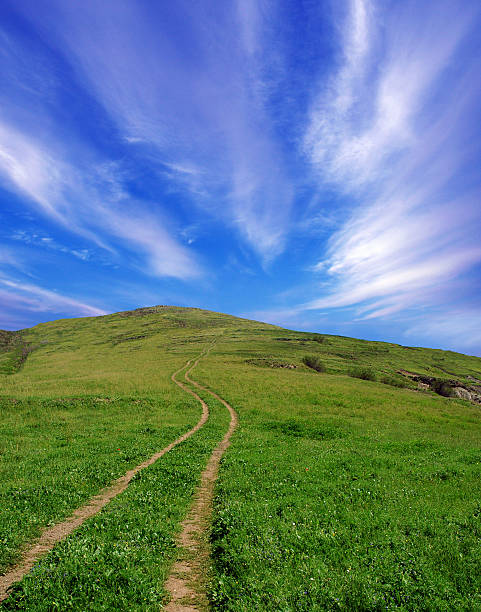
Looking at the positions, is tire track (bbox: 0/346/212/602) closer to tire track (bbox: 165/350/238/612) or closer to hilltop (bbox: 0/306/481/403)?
tire track (bbox: 165/350/238/612)

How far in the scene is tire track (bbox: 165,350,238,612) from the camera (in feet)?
25.6

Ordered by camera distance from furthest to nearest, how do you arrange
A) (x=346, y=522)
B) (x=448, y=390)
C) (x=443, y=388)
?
(x=443, y=388) < (x=448, y=390) < (x=346, y=522)

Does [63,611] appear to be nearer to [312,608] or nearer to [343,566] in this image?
[312,608]

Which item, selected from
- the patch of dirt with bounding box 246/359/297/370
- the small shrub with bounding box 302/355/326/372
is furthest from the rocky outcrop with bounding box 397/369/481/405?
the patch of dirt with bounding box 246/359/297/370

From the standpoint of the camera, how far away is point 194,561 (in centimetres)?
932

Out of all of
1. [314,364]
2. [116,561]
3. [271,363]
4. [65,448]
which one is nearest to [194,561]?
[116,561]

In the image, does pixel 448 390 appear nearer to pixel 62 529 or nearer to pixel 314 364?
pixel 314 364

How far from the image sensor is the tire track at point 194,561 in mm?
7797

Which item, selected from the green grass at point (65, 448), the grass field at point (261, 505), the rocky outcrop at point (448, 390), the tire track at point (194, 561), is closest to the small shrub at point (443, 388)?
the rocky outcrop at point (448, 390)

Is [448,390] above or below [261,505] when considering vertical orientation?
above

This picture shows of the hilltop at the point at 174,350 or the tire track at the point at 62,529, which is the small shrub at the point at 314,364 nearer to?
the hilltop at the point at 174,350

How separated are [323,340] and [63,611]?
14993 centimetres

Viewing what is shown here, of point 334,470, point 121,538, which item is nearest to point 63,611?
point 121,538

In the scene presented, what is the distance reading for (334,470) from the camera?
53.2ft
